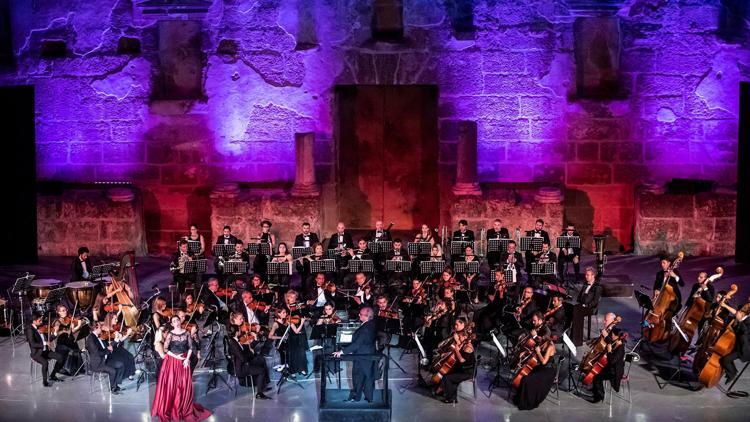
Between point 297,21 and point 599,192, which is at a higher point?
point 297,21

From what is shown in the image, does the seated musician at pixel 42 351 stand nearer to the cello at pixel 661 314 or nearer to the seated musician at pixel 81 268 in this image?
the seated musician at pixel 81 268

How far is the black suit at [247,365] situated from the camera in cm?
1370

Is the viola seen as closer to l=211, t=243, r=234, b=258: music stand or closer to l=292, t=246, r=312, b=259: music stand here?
l=292, t=246, r=312, b=259: music stand

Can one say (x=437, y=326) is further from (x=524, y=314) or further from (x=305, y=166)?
(x=305, y=166)

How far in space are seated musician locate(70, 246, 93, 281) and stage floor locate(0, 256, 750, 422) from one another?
2292 millimetres

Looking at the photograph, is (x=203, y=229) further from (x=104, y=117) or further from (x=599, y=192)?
(x=599, y=192)

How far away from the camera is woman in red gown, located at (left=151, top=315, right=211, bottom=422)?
12.9 meters

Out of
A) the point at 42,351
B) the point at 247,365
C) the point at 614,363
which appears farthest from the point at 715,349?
the point at 42,351

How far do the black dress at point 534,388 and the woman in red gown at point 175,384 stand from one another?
3906 mm

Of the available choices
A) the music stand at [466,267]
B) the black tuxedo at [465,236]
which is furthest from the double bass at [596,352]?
the black tuxedo at [465,236]

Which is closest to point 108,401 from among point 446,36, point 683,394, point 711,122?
point 683,394

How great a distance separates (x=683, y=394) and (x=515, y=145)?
8.11 metres

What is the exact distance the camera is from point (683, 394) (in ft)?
45.0

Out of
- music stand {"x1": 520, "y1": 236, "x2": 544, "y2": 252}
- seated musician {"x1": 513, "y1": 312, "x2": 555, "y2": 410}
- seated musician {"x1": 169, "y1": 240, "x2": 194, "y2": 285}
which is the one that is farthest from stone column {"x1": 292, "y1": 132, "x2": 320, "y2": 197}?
seated musician {"x1": 513, "y1": 312, "x2": 555, "y2": 410}
